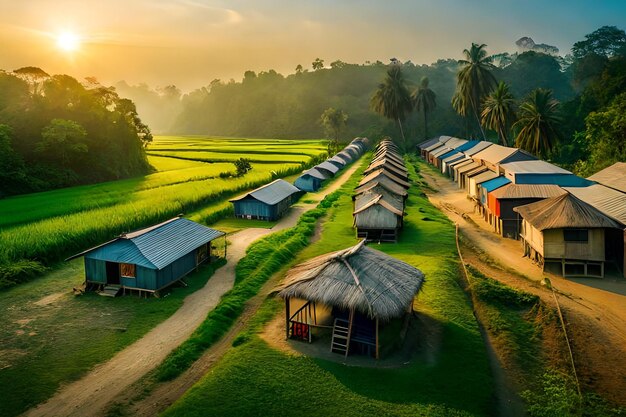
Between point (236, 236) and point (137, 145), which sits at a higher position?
point (137, 145)

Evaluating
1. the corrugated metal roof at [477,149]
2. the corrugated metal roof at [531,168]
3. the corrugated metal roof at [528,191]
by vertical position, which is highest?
the corrugated metal roof at [477,149]

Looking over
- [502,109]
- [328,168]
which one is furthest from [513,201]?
[328,168]

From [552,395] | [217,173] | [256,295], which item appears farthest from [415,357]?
[217,173]

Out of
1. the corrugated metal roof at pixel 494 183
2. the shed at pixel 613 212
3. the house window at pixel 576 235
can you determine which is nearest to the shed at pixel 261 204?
the corrugated metal roof at pixel 494 183

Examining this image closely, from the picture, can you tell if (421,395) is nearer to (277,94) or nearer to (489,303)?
(489,303)

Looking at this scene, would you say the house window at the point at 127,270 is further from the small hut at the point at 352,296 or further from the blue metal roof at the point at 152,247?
the small hut at the point at 352,296

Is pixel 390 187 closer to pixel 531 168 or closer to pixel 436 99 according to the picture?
pixel 531 168

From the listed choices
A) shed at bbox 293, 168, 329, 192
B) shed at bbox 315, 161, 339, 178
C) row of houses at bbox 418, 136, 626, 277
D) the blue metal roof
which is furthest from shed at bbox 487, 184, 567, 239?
shed at bbox 315, 161, 339, 178
